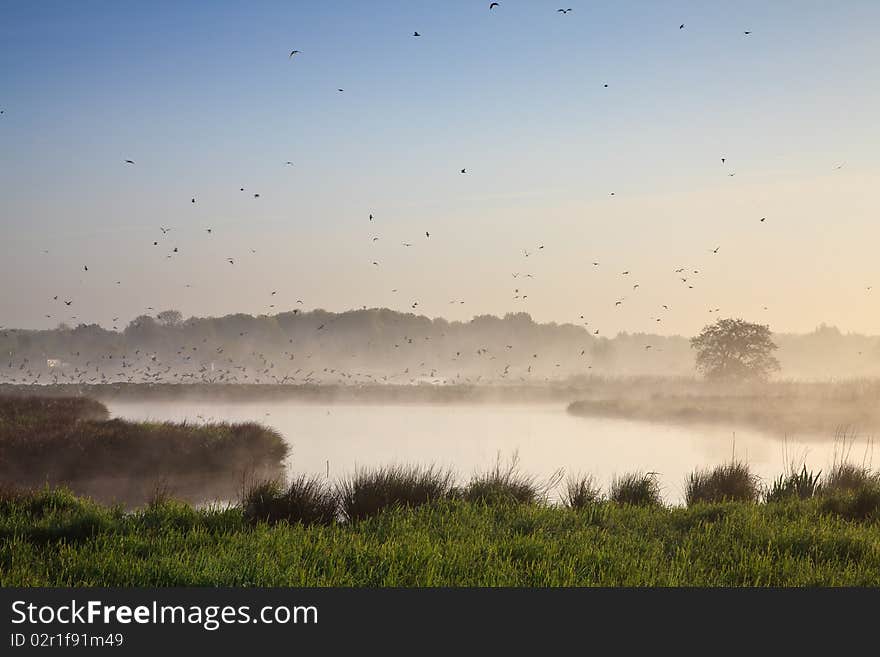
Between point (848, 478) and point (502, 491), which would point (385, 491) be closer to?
point (502, 491)

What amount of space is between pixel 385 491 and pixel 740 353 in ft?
199

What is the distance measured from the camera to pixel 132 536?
10.7m

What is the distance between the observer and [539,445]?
126 feet

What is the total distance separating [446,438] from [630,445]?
33.8 feet

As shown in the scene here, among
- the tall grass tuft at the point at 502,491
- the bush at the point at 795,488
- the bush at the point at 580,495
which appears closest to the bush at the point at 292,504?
the tall grass tuft at the point at 502,491

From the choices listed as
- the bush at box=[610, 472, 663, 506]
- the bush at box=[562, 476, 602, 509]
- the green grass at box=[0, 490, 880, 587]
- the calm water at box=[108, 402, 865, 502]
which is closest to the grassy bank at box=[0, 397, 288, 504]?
the calm water at box=[108, 402, 865, 502]

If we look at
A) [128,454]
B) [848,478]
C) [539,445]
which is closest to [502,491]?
[848,478]

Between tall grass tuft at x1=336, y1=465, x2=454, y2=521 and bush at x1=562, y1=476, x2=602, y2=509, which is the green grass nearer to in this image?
tall grass tuft at x1=336, y1=465, x2=454, y2=521

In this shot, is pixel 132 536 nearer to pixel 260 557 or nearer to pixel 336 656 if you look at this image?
pixel 260 557

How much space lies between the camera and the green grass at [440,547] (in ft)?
29.6

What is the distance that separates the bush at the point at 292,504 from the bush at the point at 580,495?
17.2ft

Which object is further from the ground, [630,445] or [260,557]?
[260,557]

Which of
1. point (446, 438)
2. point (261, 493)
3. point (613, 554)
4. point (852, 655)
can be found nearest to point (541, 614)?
point (852, 655)

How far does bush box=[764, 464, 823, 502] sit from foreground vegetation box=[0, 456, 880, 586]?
40.4 inches
